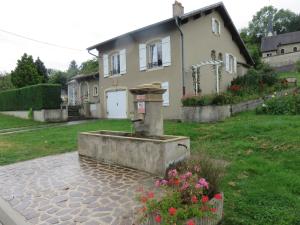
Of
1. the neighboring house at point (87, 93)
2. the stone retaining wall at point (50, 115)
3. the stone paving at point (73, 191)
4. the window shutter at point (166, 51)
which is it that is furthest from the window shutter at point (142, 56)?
the stone paving at point (73, 191)

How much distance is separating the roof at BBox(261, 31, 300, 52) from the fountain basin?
51.1m

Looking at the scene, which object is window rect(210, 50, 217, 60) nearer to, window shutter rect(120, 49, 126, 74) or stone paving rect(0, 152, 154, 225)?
window shutter rect(120, 49, 126, 74)

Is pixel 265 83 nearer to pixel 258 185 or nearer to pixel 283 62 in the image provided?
pixel 258 185

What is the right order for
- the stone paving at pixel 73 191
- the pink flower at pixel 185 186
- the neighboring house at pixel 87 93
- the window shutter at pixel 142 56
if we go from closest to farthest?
the pink flower at pixel 185 186 < the stone paving at pixel 73 191 < the window shutter at pixel 142 56 < the neighboring house at pixel 87 93

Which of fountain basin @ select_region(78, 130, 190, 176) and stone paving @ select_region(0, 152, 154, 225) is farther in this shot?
fountain basin @ select_region(78, 130, 190, 176)

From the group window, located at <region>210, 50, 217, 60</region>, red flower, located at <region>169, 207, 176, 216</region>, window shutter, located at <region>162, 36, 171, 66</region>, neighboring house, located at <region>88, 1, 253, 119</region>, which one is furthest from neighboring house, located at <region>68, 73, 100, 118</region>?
red flower, located at <region>169, 207, 176, 216</region>

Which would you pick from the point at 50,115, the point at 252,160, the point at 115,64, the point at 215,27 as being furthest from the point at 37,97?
the point at 252,160

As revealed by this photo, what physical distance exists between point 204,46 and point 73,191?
43.5ft

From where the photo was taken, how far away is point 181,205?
9.67 ft

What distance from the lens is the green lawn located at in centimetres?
360

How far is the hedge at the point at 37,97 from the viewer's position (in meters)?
18.8

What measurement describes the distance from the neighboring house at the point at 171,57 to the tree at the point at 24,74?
13303 millimetres

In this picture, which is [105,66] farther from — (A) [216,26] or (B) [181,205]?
(B) [181,205]

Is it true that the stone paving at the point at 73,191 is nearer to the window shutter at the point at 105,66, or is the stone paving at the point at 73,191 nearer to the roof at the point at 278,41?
the window shutter at the point at 105,66
